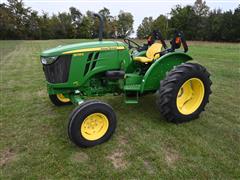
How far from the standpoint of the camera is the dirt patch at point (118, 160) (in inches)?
107

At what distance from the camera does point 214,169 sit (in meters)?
2.64

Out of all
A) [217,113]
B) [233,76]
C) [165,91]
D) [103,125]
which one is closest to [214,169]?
[165,91]

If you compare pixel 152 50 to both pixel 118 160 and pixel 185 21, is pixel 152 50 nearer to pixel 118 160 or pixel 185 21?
pixel 118 160

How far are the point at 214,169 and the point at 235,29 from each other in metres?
39.3

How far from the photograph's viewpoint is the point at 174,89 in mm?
3438

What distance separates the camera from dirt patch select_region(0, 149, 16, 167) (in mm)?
2802

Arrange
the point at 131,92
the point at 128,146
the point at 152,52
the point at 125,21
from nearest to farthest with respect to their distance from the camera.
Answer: the point at 128,146, the point at 131,92, the point at 152,52, the point at 125,21

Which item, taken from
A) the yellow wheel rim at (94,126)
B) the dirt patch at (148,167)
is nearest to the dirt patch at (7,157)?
the yellow wheel rim at (94,126)

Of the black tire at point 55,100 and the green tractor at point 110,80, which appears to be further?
the black tire at point 55,100

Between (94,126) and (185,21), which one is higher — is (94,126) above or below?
below

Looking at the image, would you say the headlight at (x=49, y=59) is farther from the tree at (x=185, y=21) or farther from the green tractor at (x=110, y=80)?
the tree at (x=185, y=21)

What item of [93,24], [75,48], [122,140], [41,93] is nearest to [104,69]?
[75,48]

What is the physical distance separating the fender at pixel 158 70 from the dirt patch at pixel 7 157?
199 centimetres

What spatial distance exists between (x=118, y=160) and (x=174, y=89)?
4.31 feet
